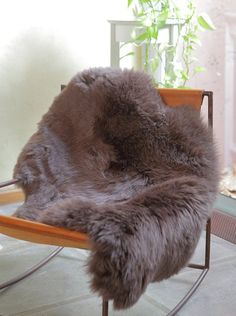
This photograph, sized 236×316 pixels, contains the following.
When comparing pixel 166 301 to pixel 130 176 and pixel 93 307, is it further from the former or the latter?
pixel 130 176

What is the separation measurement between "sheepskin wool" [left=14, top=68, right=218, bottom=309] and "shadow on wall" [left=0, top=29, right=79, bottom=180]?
0.89m

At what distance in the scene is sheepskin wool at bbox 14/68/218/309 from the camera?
6.31 feet

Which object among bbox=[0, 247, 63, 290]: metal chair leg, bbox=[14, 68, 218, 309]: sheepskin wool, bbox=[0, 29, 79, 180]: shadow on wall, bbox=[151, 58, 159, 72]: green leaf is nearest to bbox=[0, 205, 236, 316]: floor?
bbox=[0, 247, 63, 290]: metal chair leg

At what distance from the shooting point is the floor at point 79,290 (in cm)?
228

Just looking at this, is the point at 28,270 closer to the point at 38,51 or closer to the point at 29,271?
the point at 29,271

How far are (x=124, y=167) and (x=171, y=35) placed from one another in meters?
1.26

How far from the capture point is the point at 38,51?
3.49 m

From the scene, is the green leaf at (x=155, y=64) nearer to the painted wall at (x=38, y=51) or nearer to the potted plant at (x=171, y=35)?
the potted plant at (x=171, y=35)

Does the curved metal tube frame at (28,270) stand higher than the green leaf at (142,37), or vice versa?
the green leaf at (142,37)

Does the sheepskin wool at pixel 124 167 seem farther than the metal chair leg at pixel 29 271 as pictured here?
No

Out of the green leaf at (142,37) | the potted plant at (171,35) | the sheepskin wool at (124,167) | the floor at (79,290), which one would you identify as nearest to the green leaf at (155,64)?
the potted plant at (171,35)

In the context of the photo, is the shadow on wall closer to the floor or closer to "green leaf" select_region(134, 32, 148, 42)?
"green leaf" select_region(134, 32, 148, 42)

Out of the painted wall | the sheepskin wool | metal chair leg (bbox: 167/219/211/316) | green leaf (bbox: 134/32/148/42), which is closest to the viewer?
the sheepskin wool

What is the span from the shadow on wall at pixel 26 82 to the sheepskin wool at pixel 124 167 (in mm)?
891
